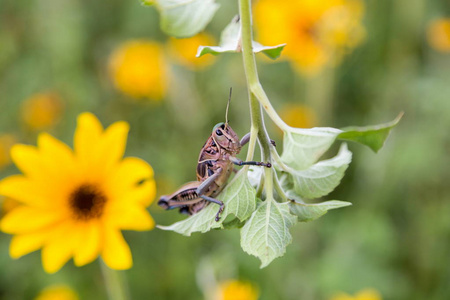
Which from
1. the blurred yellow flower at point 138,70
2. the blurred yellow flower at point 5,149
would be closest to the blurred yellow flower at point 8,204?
the blurred yellow flower at point 5,149

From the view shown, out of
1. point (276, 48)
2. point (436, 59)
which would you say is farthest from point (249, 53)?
point (436, 59)

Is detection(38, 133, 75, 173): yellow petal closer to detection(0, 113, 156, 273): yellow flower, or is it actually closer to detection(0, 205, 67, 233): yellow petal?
detection(0, 113, 156, 273): yellow flower

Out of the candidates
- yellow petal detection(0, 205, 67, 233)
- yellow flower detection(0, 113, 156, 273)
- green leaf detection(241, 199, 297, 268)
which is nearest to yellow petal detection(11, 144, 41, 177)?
yellow flower detection(0, 113, 156, 273)

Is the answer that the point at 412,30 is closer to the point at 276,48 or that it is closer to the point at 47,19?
the point at 47,19

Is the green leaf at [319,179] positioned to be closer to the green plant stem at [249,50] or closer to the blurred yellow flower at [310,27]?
the green plant stem at [249,50]

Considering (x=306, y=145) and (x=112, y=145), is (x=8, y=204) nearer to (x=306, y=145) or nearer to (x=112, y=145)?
(x=112, y=145)

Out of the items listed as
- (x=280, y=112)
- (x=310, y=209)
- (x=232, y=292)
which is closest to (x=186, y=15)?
(x=310, y=209)
